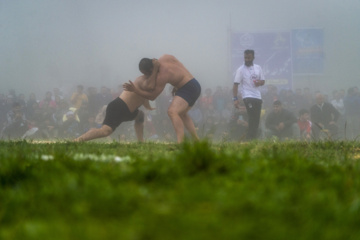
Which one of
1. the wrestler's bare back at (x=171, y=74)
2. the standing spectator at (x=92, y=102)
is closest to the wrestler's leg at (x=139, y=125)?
the wrestler's bare back at (x=171, y=74)

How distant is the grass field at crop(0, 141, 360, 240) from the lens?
5.95 feet

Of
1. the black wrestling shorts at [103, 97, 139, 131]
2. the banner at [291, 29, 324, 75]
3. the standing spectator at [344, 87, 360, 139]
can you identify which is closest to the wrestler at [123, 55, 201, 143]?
the black wrestling shorts at [103, 97, 139, 131]

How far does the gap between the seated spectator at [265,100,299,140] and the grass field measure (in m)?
11.2

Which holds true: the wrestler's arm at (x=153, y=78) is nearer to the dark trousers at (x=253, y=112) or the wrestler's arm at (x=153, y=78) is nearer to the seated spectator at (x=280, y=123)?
the dark trousers at (x=253, y=112)

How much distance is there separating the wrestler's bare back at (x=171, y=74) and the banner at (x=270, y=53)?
12.9 m

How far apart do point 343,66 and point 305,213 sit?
39.1 m

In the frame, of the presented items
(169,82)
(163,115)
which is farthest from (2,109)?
(169,82)

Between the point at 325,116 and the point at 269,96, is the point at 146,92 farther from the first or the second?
the point at 269,96

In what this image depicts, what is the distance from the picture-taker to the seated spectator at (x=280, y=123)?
47.7ft

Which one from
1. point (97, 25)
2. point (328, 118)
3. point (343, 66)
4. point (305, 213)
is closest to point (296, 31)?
point (328, 118)

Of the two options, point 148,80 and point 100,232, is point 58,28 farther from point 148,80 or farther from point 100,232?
point 100,232

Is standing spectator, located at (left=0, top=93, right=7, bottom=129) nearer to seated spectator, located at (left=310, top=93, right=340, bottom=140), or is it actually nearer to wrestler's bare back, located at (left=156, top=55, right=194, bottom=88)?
seated spectator, located at (left=310, top=93, right=340, bottom=140)

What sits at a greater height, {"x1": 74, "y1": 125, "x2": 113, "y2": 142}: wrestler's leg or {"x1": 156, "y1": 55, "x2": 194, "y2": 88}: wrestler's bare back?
{"x1": 156, "y1": 55, "x2": 194, "y2": 88}: wrestler's bare back

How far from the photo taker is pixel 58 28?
43.2 m
